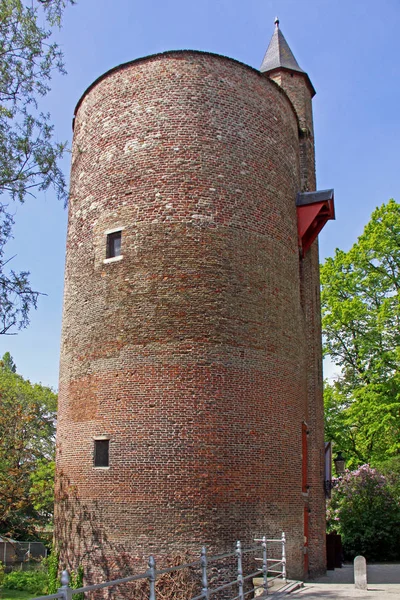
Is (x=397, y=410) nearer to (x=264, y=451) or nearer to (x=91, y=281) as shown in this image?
(x=264, y=451)

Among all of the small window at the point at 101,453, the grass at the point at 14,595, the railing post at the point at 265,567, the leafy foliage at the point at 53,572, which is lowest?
the grass at the point at 14,595

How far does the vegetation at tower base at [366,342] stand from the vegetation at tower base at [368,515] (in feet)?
4.31

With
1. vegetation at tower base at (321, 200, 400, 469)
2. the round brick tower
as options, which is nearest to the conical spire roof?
the round brick tower

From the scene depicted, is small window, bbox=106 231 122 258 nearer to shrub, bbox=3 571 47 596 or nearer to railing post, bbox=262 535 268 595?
railing post, bbox=262 535 268 595

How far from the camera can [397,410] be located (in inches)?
979

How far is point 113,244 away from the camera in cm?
1553

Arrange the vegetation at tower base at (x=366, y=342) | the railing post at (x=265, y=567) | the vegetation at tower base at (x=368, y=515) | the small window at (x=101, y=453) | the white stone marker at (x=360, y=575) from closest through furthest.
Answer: the railing post at (x=265, y=567), the white stone marker at (x=360, y=575), the small window at (x=101, y=453), the vegetation at tower base at (x=368, y=515), the vegetation at tower base at (x=366, y=342)

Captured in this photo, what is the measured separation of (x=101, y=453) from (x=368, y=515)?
43.3ft

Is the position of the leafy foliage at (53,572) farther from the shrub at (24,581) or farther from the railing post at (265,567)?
the shrub at (24,581)

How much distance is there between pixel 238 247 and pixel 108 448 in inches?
230

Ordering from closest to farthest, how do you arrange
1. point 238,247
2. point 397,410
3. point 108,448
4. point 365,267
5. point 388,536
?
point 108,448 < point 238,247 < point 388,536 < point 397,410 < point 365,267

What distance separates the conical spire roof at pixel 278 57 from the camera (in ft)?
69.5

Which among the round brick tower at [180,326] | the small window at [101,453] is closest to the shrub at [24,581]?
the round brick tower at [180,326]

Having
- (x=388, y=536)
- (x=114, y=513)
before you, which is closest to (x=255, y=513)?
(x=114, y=513)
